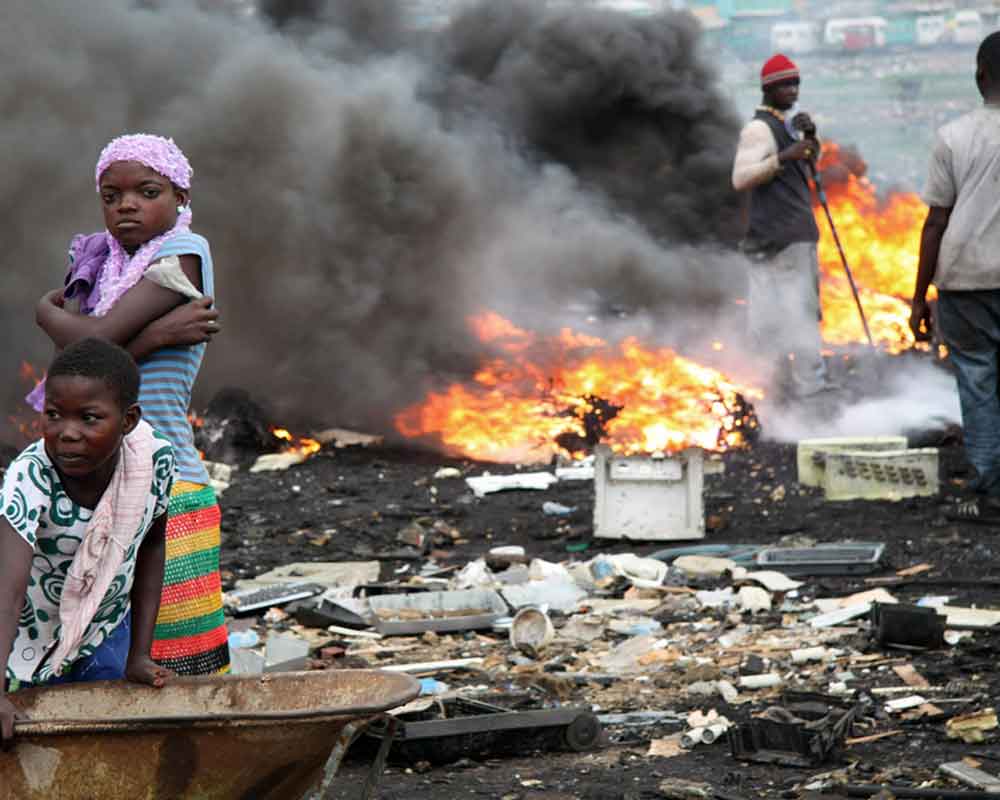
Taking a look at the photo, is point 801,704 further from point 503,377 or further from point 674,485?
point 503,377

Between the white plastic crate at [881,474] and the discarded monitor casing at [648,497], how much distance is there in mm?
987

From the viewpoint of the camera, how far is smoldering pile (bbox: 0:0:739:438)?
12.7m

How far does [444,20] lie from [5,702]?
53.9 feet

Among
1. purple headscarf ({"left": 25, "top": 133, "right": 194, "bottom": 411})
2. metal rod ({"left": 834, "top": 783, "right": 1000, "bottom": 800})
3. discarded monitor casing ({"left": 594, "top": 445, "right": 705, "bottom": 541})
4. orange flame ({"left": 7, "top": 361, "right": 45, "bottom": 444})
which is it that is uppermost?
orange flame ({"left": 7, "top": 361, "right": 45, "bottom": 444})

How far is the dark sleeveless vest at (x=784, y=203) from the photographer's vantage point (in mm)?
10602

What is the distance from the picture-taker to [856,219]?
47.8ft

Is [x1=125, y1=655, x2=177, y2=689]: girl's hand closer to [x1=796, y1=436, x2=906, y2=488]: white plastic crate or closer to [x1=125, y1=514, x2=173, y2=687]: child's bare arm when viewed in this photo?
[x1=125, y1=514, x2=173, y2=687]: child's bare arm

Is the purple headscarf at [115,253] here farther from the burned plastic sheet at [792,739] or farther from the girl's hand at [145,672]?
the burned plastic sheet at [792,739]

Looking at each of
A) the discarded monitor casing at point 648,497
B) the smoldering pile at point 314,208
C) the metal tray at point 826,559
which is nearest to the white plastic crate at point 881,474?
the discarded monitor casing at point 648,497

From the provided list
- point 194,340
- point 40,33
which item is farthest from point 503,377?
point 194,340

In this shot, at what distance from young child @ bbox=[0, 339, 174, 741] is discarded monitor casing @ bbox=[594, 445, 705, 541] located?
485 cm

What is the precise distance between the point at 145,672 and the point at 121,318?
91cm

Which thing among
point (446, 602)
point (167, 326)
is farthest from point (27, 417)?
point (167, 326)

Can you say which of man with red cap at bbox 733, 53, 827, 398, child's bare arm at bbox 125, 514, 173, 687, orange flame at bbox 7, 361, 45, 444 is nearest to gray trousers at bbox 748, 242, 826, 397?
man with red cap at bbox 733, 53, 827, 398
